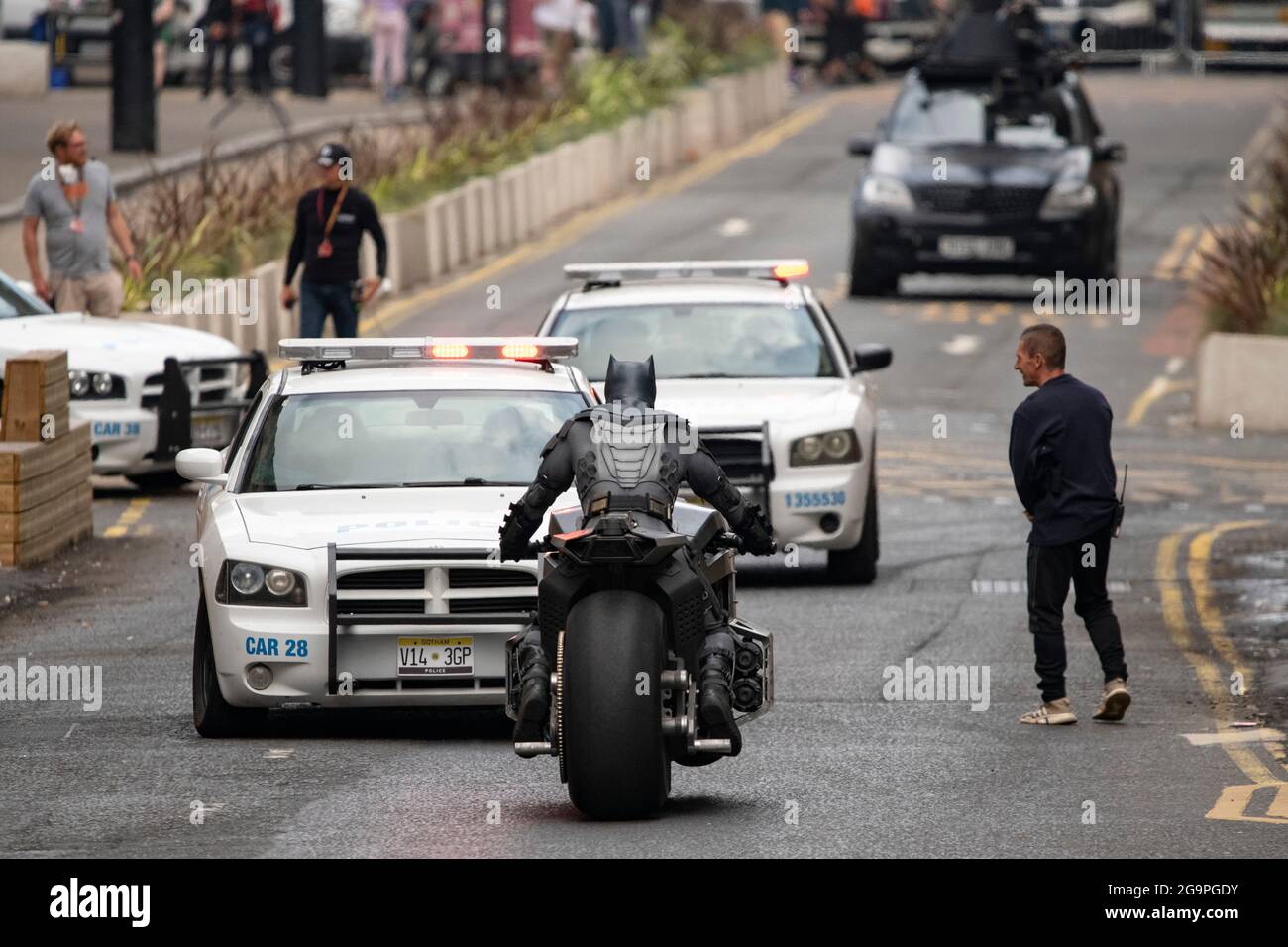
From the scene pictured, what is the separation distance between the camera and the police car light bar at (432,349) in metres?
12.0

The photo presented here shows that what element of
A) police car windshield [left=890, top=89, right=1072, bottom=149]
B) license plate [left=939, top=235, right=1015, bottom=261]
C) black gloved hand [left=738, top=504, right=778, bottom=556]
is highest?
black gloved hand [left=738, top=504, right=778, bottom=556]

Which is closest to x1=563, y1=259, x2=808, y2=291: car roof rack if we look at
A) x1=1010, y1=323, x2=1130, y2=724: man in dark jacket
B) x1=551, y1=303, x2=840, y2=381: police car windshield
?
x1=551, y1=303, x2=840, y2=381: police car windshield

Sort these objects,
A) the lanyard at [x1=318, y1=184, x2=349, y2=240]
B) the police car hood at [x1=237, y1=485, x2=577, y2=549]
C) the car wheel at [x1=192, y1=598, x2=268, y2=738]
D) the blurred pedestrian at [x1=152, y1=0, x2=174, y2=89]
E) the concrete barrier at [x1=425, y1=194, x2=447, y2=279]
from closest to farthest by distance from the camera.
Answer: the police car hood at [x1=237, y1=485, x2=577, y2=549] < the car wheel at [x1=192, y1=598, x2=268, y2=738] < the lanyard at [x1=318, y1=184, x2=349, y2=240] < the concrete barrier at [x1=425, y1=194, x2=447, y2=279] < the blurred pedestrian at [x1=152, y1=0, x2=174, y2=89]

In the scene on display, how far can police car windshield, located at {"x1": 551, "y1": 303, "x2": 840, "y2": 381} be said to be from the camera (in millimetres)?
17250

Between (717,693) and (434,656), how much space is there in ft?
6.16

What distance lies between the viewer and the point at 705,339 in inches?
687

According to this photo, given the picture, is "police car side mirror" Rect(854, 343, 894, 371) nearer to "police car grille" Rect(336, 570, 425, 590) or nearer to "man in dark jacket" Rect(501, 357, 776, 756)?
"police car grille" Rect(336, 570, 425, 590)

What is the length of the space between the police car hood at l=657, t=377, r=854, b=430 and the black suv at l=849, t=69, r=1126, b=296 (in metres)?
13.1

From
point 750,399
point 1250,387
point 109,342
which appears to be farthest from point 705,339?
point 1250,387

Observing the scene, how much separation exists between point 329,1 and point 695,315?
115ft

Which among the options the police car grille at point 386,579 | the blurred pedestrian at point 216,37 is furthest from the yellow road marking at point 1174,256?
the police car grille at point 386,579

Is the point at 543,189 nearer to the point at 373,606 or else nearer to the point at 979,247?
the point at 979,247
